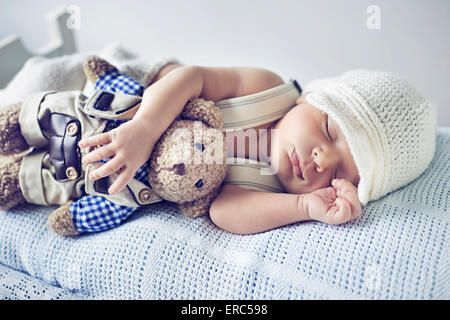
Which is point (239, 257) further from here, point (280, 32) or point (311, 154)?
point (280, 32)

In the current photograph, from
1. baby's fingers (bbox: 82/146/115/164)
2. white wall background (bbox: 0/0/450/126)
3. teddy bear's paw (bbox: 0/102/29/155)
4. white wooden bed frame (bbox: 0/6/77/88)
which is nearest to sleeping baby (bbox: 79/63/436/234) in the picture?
baby's fingers (bbox: 82/146/115/164)

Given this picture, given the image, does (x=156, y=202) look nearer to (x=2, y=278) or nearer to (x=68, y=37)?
(x=2, y=278)

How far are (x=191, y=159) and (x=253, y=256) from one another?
0.23 m

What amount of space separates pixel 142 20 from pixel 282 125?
31.3 inches

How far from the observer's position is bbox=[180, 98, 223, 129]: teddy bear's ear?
81 centimetres

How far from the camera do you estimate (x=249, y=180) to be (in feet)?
2.95

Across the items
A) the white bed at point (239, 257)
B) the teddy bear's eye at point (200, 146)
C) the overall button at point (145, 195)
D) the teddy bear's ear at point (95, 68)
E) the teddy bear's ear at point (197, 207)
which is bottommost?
the white bed at point (239, 257)

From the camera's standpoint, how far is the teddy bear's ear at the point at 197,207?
2.69 ft

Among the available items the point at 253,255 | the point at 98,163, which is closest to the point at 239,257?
the point at 253,255

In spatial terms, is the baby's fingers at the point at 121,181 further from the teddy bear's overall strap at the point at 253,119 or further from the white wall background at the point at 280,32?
the white wall background at the point at 280,32

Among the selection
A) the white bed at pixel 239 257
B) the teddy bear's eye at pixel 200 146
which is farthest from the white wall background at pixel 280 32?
the teddy bear's eye at pixel 200 146

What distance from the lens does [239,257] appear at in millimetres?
712
